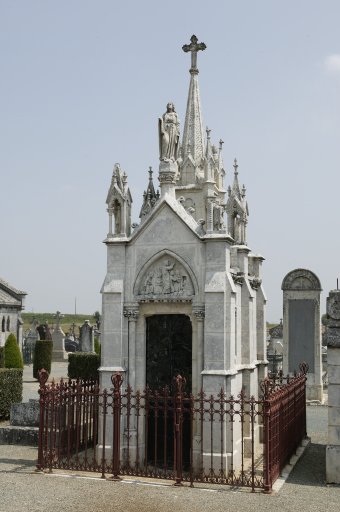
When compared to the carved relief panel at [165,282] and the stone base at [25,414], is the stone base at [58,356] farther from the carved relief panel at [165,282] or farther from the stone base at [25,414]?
the carved relief panel at [165,282]

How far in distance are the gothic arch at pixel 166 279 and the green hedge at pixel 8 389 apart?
7917 mm

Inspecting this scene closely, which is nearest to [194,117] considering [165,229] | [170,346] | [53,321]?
[165,229]

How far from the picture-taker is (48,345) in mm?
33219

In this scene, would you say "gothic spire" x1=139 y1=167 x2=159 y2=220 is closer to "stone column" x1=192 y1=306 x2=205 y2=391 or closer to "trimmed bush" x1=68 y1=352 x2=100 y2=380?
"stone column" x1=192 y1=306 x2=205 y2=391

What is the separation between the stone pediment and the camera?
512 inches

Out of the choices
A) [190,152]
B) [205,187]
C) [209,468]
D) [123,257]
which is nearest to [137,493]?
[209,468]

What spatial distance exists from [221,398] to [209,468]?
176 centimetres

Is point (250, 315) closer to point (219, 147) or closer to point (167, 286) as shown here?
point (167, 286)

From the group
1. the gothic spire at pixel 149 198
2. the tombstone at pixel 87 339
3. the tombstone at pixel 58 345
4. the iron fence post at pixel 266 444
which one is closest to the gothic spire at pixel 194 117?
the gothic spire at pixel 149 198

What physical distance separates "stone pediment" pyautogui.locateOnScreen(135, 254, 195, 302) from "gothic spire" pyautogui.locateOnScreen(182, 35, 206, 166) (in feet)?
10.7

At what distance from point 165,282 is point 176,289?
0.98 feet

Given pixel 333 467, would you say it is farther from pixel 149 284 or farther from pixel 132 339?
pixel 149 284

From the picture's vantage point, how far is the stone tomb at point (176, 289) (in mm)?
12656

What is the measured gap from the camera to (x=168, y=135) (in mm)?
13812
